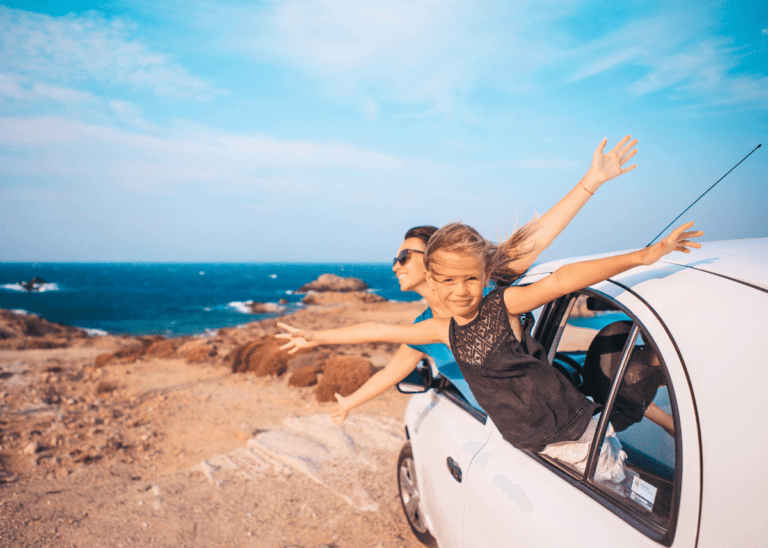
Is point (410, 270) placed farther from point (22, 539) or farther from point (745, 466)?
point (22, 539)

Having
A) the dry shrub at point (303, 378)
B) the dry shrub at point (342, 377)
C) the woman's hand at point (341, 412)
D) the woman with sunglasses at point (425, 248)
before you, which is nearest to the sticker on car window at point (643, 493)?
the woman with sunglasses at point (425, 248)

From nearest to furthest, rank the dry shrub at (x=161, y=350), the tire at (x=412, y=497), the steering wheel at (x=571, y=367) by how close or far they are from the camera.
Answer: the steering wheel at (x=571, y=367) → the tire at (x=412, y=497) → the dry shrub at (x=161, y=350)

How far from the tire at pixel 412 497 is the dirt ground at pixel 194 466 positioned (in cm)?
30

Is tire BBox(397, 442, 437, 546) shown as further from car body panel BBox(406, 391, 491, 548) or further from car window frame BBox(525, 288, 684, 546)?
car window frame BBox(525, 288, 684, 546)

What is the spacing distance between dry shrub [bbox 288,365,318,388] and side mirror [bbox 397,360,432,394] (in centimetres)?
626

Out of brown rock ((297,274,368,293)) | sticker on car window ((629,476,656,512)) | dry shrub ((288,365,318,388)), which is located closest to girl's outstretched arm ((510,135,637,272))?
sticker on car window ((629,476,656,512))

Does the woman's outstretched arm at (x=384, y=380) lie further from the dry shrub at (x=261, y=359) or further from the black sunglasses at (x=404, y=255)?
the dry shrub at (x=261, y=359)

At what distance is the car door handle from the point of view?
2.21 meters

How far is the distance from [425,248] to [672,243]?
1182 millimetres

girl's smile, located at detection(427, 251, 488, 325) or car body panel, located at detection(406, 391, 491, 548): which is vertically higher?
girl's smile, located at detection(427, 251, 488, 325)

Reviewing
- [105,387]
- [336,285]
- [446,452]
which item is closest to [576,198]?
[446,452]

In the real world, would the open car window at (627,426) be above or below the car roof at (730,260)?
below

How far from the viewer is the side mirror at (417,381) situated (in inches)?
112

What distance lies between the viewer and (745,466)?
105cm
